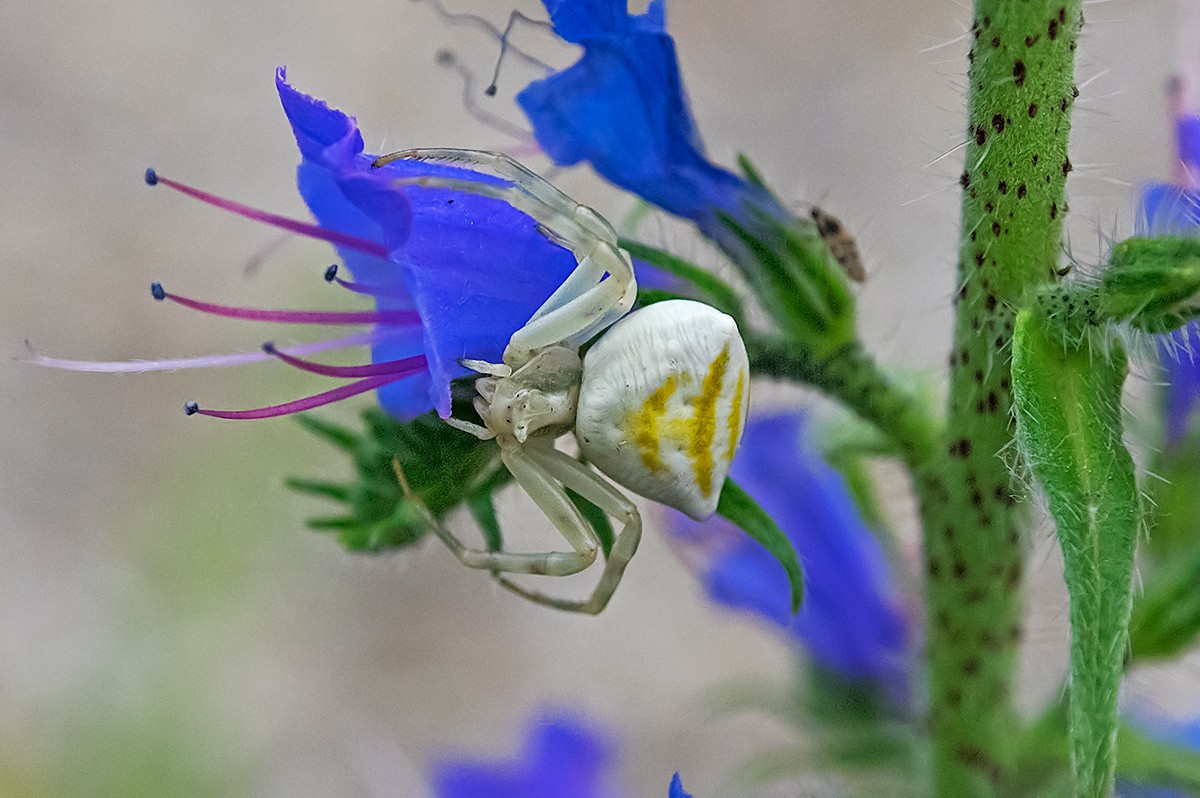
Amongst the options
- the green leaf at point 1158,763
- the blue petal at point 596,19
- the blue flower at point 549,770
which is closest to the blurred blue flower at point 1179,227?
the green leaf at point 1158,763

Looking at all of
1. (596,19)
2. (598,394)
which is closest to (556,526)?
(598,394)

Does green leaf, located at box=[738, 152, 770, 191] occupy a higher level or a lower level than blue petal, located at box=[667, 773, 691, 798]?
higher

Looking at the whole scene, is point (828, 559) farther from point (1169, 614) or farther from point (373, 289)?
point (373, 289)

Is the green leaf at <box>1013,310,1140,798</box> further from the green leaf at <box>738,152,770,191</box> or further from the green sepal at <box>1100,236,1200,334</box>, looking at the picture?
the green leaf at <box>738,152,770,191</box>

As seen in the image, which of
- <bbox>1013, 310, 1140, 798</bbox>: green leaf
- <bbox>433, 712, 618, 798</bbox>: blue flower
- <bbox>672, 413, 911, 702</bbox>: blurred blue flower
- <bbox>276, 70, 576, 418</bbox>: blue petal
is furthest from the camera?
<bbox>433, 712, 618, 798</bbox>: blue flower

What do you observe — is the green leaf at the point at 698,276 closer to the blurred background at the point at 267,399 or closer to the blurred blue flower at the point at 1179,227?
the blurred blue flower at the point at 1179,227

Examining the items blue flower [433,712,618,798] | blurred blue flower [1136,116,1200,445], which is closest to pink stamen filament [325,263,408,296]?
blurred blue flower [1136,116,1200,445]

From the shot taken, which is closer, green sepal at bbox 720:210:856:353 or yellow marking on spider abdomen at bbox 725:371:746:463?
yellow marking on spider abdomen at bbox 725:371:746:463
